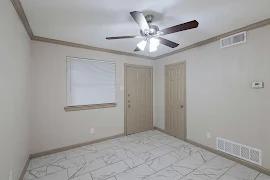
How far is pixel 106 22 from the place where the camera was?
2.09 meters

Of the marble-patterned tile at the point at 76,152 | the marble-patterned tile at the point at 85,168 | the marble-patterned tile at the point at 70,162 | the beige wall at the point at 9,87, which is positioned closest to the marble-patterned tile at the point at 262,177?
the marble-patterned tile at the point at 85,168

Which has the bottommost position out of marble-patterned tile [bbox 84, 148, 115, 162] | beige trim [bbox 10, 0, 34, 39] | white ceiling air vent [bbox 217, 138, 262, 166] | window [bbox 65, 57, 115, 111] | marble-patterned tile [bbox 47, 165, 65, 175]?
marble-patterned tile [bbox 47, 165, 65, 175]

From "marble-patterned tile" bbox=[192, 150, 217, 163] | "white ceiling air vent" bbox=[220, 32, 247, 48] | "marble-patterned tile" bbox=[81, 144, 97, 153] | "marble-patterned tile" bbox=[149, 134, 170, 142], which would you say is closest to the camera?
"white ceiling air vent" bbox=[220, 32, 247, 48]

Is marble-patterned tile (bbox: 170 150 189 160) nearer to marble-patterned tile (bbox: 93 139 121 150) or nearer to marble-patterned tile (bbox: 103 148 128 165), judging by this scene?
marble-patterned tile (bbox: 103 148 128 165)

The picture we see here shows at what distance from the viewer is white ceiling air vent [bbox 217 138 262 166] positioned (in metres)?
2.16

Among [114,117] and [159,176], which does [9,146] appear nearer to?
[159,176]

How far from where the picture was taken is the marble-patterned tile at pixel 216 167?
211 cm

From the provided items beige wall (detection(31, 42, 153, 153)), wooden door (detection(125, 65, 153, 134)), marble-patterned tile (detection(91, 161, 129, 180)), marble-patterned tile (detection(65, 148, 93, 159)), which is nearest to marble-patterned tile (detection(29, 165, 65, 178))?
marble-patterned tile (detection(65, 148, 93, 159))

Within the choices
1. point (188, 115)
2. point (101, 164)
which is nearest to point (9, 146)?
point (101, 164)

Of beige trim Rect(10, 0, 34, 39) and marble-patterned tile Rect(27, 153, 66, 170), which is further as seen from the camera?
marble-patterned tile Rect(27, 153, 66, 170)

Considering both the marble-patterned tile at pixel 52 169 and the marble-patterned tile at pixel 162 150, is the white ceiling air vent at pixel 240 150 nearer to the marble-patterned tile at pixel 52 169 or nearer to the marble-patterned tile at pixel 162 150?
the marble-patterned tile at pixel 162 150

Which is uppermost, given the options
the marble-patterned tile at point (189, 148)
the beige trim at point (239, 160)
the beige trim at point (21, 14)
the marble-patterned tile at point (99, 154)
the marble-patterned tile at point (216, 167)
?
the beige trim at point (21, 14)

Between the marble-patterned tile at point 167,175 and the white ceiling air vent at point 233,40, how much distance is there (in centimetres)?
237

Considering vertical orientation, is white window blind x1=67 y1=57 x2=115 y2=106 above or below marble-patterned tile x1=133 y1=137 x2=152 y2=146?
above
